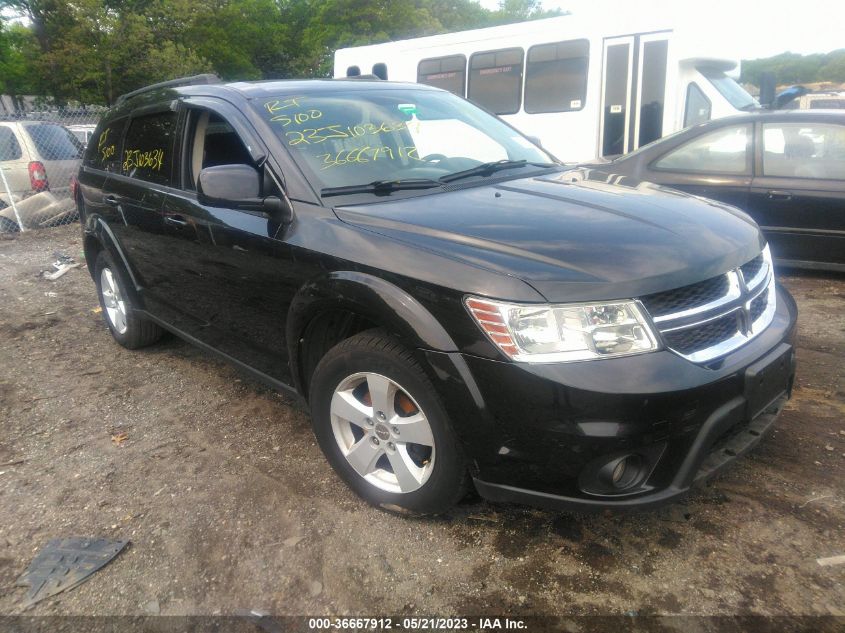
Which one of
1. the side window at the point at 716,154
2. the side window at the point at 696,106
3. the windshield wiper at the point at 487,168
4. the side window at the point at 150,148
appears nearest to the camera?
the windshield wiper at the point at 487,168

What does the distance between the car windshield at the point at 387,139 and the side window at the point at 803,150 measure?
2.92 meters

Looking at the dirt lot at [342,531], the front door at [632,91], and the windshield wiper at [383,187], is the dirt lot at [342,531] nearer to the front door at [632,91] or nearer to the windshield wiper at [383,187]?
the windshield wiper at [383,187]

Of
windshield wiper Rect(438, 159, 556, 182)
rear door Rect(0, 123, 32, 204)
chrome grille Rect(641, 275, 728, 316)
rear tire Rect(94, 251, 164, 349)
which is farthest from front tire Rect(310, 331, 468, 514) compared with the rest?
rear door Rect(0, 123, 32, 204)

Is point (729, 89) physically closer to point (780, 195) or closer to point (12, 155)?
point (780, 195)

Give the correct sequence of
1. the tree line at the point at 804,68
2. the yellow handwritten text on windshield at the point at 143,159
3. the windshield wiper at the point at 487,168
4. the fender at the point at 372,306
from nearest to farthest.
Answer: the fender at the point at 372,306 → the windshield wiper at the point at 487,168 → the yellow handwritten text on windshield at the point at 143,159 → the tree line at the point at 804,68

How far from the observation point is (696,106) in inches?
A: 372

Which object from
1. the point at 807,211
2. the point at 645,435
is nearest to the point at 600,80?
the point at 807,211

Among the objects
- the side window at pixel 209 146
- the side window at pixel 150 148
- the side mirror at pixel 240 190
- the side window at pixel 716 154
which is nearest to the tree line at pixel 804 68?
the side window at pixel 716 154

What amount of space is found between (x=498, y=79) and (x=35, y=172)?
7.38 m

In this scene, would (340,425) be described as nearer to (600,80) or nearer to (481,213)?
(481,213)

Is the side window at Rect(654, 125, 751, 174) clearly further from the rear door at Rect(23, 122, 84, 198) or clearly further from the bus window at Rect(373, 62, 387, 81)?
the rear door at Rect(23, 122, 84, 198)

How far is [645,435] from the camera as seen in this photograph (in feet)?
7.00

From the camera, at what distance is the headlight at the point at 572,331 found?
2.13 meters

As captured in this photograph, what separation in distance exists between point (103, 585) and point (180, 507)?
51 centimetres
